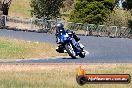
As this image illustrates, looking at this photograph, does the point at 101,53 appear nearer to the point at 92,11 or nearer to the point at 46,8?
the point at 92,11

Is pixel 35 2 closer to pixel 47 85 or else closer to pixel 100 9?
pixel 100 9

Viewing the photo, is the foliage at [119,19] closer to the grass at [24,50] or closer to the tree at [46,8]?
the tree at [46,8]

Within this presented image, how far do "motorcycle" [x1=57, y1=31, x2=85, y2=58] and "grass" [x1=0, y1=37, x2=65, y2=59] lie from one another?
2670 millimetres

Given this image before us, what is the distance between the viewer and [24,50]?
29.7 meters

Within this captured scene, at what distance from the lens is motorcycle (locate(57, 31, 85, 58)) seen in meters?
26.0

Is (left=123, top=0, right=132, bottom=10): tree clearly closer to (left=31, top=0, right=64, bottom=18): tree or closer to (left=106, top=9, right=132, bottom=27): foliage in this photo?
(left=106, top=9, right=132, bottom=27): foliage

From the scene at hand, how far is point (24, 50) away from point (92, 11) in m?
25.7

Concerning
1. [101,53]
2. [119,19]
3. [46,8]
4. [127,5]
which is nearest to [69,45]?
[101,53]

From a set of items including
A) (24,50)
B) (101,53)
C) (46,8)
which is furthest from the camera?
(46,8)

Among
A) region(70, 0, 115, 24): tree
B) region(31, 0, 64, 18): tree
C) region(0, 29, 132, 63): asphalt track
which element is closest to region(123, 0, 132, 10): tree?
region(70, 0, 115, 24): tree

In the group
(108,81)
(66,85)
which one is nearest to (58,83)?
(66,85)

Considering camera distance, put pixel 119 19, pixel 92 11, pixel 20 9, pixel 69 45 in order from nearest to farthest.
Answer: pixel 69 45, pixel 92 11, pixel 119 19, pixel 20 9

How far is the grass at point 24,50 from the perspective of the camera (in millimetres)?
28067

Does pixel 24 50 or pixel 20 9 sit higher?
pixel 24 50
